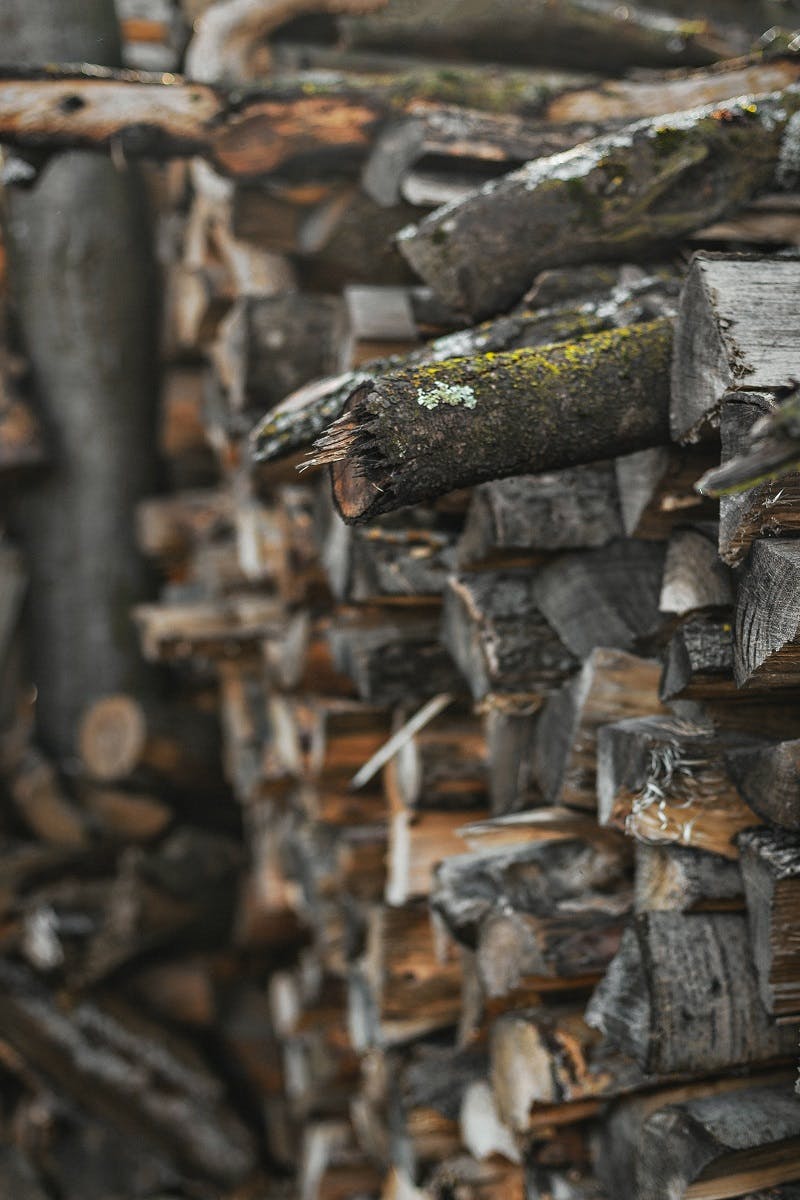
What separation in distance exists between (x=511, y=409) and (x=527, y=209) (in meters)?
0.71

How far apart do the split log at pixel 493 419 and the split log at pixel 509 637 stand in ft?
1.51

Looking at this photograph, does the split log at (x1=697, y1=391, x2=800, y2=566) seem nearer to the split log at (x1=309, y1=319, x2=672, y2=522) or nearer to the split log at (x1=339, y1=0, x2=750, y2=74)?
the split log at (x1=309, y1=319, x2=672, y2=522)

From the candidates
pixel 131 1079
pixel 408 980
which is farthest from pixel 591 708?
pixel 131 1079

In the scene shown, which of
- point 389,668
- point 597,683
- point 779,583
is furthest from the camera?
point 389,668

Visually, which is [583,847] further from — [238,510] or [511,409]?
[238,510]

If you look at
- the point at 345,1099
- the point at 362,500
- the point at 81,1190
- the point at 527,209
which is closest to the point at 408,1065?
the point at 345,1099

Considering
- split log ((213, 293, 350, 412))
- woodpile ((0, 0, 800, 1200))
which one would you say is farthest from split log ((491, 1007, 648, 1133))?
split log ((213, 293, 350, 412))

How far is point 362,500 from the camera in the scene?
1.43m

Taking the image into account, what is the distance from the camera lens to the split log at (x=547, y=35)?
319 cm

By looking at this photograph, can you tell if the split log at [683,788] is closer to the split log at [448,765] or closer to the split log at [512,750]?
the split log at [512,750]

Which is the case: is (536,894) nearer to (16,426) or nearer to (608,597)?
Result: (608,597)

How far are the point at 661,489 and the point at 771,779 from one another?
1.64ft

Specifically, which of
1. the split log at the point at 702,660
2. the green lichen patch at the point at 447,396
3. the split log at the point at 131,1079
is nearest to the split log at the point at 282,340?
the green lichen patch at the point at 447,396

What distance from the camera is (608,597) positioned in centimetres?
190
